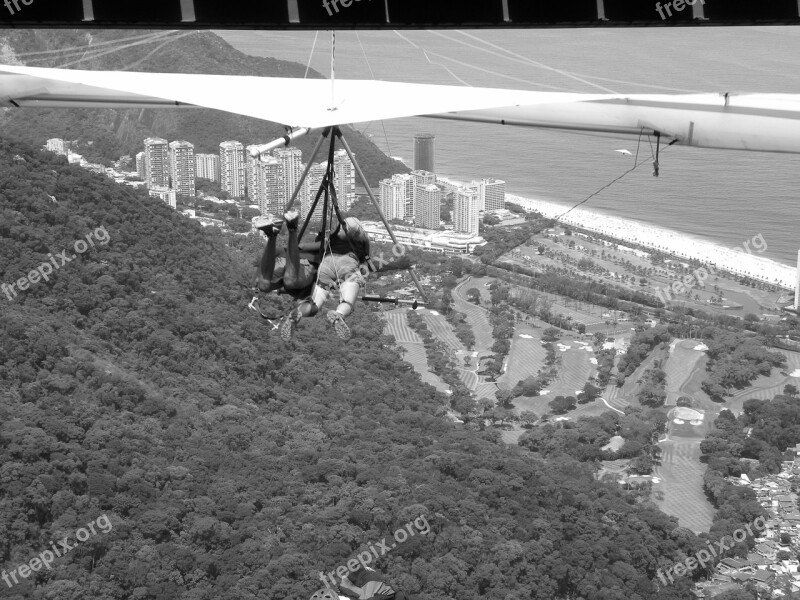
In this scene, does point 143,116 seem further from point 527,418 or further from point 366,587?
point 366,587

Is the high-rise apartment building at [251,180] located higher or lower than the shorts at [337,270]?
lower

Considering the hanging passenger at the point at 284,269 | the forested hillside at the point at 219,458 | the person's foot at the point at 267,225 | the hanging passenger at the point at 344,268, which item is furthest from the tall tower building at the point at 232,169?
the person's foot at the point at 267,225

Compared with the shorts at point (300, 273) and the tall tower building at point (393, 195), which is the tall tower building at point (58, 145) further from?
the shorts at point (300, 273)

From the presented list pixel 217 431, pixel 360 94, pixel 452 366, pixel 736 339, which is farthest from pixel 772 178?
pixel 360 94

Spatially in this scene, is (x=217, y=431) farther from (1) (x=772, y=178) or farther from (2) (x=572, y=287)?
(1) (x=772, y=178)

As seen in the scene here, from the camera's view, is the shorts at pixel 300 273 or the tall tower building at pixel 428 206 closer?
the shorts at pixel 300 273

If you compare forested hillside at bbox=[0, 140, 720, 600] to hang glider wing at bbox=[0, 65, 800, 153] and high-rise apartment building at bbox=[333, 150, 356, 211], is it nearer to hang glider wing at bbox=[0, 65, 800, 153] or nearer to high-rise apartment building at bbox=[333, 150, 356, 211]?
high-rise apartment building at bbox=[333, 150, 356, 211]
